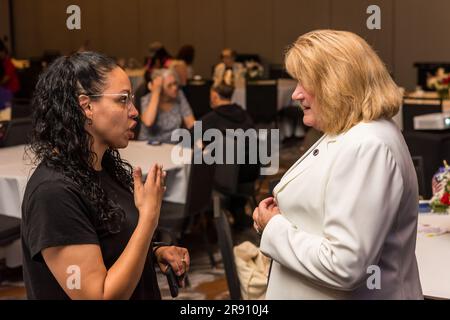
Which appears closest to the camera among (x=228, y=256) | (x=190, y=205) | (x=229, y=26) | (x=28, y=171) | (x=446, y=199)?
(x=228, y=256)

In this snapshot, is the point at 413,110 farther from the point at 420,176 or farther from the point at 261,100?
the point at 261,100

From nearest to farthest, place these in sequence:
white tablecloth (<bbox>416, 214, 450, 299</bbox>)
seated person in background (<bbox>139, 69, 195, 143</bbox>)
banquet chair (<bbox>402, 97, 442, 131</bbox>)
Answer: white tablecloth (<bbox>416, 214, 450, 299</bbox>)
seated person in background (<bbox>139, 69, 195, 143</bbox>)
banquet chair (<bbox>402, 97, 442, 131</bbox>)

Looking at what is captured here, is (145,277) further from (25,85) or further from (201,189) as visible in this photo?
(25,85)

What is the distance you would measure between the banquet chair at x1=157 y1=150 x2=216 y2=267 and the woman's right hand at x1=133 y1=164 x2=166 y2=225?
3276 millimetres

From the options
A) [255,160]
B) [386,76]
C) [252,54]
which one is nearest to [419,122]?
[255,160]

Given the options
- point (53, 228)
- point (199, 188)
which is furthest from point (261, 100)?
point (53, 228)

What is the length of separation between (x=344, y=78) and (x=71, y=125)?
2.23 feet

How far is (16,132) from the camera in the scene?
623 cm

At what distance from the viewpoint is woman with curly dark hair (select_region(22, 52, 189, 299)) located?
6.03ft

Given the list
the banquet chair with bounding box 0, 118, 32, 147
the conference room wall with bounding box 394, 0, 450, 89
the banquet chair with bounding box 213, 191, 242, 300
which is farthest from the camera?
the conference room wall with bounding box 394, 0, 450, 89

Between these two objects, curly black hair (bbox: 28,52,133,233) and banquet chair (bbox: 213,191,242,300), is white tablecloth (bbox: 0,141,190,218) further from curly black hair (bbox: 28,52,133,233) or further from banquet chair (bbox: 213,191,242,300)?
curly black hair (bbox: 28,52,133,233)

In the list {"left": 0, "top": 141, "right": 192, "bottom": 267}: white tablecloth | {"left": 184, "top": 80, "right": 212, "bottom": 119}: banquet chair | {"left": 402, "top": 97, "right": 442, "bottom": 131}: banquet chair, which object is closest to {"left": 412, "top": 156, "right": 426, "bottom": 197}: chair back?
{"left": 0, "top": 141, "right": 192, "bottom": 267}: white tablecloth

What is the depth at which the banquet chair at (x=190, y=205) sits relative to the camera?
5.32 m

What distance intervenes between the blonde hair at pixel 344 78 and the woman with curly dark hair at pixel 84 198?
452mm
